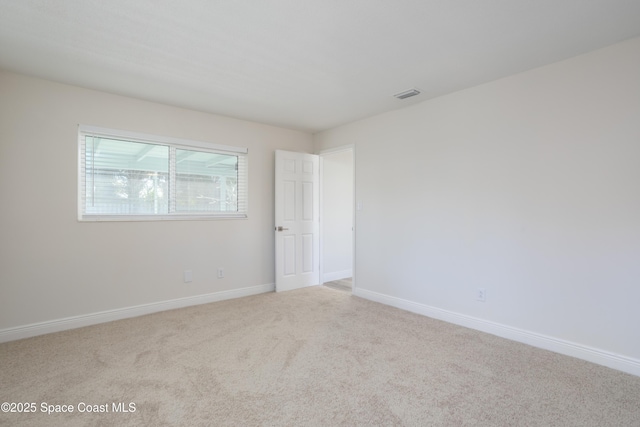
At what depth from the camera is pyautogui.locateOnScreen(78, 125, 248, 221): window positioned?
324 centimetres

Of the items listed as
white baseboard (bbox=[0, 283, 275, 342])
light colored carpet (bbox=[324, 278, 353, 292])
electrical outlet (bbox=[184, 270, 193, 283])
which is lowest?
light colored carpet (bbox=[324, 278, 353, 292])

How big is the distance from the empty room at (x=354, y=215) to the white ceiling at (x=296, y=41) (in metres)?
0.02

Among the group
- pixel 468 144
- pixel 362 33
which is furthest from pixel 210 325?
pixel 468 144

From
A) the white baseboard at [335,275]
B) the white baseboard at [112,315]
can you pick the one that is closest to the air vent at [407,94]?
the white baseboard at [335,275]

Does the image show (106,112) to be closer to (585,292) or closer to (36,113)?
(36,113)

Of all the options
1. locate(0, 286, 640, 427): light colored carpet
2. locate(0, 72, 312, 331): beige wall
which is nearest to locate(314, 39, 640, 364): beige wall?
locate(0, 286, 640, 427): light colored carpet

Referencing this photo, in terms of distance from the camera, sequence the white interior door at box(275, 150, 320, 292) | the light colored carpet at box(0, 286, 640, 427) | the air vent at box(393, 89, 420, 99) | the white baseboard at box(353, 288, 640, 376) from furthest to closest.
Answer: the white interior door at box(275, 150, 320, 292)
the air vent at box(393, 89, 420, 99)
the white baseboard at box(353, 288, 640, 376)
the light colored carpet at box(0, 286, 640, 427)

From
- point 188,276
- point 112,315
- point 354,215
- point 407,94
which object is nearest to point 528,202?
point 407,94

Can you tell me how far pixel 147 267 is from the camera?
11.6ft

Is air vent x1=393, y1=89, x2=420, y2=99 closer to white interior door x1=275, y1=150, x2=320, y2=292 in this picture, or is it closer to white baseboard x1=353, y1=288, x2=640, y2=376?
white interior door x1=275, y1=150, x2=320, y2=292

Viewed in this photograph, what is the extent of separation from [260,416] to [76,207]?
278cm

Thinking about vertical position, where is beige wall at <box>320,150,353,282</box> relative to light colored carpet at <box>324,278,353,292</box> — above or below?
above

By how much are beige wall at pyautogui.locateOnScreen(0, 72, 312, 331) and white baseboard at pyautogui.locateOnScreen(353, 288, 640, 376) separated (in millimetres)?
2475

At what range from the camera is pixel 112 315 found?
10.8 feet
